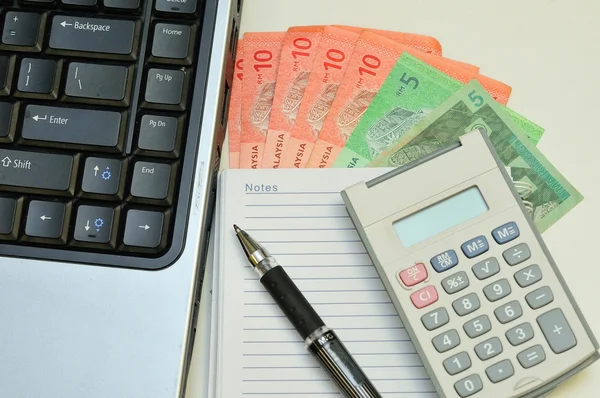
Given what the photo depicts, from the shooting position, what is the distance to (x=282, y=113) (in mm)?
537

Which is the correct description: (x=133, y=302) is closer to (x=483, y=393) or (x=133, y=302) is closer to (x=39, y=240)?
(x=39, y=240)

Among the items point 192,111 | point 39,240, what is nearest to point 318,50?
point 192,111

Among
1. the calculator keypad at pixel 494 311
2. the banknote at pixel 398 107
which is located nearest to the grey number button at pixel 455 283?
the calculator keypad at pixel 494 311

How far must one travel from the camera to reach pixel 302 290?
1.57ft

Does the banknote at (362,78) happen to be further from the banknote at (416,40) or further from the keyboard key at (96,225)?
the keyboard key at (96,225)

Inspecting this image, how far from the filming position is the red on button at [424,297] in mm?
454

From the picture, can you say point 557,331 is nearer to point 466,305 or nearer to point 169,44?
point 466,305

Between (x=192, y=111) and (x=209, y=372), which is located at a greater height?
(x=192, y=111)

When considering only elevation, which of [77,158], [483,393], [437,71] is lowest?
[483,393]

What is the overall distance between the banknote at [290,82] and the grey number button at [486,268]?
0.57ft

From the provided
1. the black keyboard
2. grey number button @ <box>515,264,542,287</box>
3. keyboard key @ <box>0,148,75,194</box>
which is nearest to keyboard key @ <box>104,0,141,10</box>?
the black keyboard

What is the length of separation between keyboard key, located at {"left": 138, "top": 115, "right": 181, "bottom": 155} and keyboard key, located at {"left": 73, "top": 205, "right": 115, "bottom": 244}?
0.05 m

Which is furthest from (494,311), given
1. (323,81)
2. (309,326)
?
(323,81)

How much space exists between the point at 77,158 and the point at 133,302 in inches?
3.8
